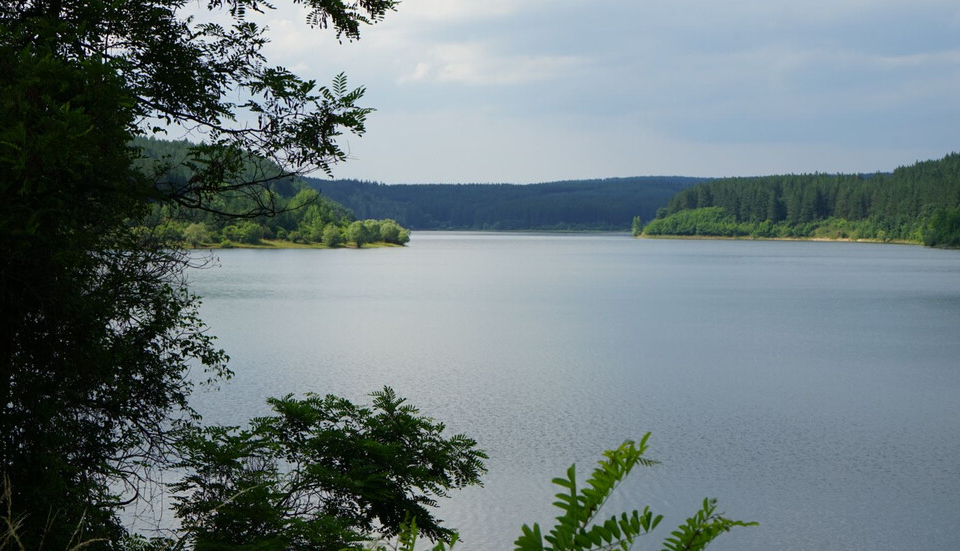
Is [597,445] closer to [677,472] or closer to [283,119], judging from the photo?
[677,472]

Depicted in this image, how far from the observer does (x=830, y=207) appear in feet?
475

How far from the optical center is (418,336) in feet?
90.5

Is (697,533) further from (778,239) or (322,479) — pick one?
(778,239)

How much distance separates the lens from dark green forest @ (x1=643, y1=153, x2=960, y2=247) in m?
120

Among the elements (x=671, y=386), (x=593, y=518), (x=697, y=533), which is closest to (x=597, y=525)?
(x=593, y=518)

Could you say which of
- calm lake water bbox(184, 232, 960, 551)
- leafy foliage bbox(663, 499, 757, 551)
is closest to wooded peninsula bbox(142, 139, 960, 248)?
calm lake water bbox(184, 232, 960, 551)

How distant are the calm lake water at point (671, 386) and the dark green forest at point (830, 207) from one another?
8072 cm

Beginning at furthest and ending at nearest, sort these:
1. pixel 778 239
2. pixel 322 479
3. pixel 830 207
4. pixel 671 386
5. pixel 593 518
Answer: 1. pixel 778 239
2. pixel 830 207
3. pixel 671 386
4. pixel 322 479
5. pixel 593 518

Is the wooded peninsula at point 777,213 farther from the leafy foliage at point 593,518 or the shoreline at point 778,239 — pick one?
the leafy foliage at point 593,518

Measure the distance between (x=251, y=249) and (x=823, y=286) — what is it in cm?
6261

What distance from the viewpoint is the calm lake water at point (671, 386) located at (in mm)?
11648

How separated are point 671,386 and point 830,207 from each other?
136 m

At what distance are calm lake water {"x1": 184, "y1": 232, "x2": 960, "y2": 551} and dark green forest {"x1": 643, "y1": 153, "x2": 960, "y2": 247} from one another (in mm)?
80716

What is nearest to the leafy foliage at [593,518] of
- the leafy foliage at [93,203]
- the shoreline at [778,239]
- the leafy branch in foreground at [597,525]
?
the leafy branch in foreground at [597,525]
